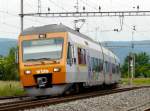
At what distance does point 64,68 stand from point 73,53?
4.47 ft

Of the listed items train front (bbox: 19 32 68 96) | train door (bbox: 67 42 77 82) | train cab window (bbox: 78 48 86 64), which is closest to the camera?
train front (bbox: 19 32 68 96)

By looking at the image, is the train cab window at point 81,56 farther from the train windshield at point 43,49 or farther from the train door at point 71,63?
the train windshield at point 43,49

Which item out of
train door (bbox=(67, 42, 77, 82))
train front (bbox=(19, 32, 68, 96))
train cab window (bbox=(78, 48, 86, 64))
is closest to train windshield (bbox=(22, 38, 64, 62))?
train front (bbox=(19, 32, 68, 96))

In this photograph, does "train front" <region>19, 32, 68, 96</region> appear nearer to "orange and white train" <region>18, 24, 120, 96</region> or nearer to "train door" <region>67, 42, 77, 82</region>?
"orange and white train" <region>18, 24, 120, 96</region>

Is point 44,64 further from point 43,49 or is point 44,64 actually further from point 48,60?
point 43,49

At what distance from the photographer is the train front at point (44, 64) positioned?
2227 centimetres

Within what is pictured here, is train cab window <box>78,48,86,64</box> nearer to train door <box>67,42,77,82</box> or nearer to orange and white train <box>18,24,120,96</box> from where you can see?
orange and white train <box>18,24,120,96</box>

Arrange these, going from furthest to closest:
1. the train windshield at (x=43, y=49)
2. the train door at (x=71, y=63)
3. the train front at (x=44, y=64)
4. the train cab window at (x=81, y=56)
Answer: the train cab window at (x=81, y=56), the train door at (x=71, y=63), the train windshield at (x=43, y=49), the train front at (x=44, y=64)

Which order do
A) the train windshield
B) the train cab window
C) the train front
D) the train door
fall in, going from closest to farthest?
the train front → the train windshield → the train door → the train cab window

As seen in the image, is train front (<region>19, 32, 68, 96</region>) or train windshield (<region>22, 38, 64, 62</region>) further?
train windshield (<region>22, 38, 64, 62</region>)

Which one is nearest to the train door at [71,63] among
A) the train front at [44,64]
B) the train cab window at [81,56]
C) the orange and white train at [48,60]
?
the orange and white train at [48,60]

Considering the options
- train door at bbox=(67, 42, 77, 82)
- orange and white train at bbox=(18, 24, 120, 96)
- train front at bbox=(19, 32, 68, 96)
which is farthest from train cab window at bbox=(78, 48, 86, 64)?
train front at bbox=(19, 32, 68, 96)

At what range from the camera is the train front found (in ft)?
73.0

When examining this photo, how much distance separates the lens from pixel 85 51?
2659 centimetres
